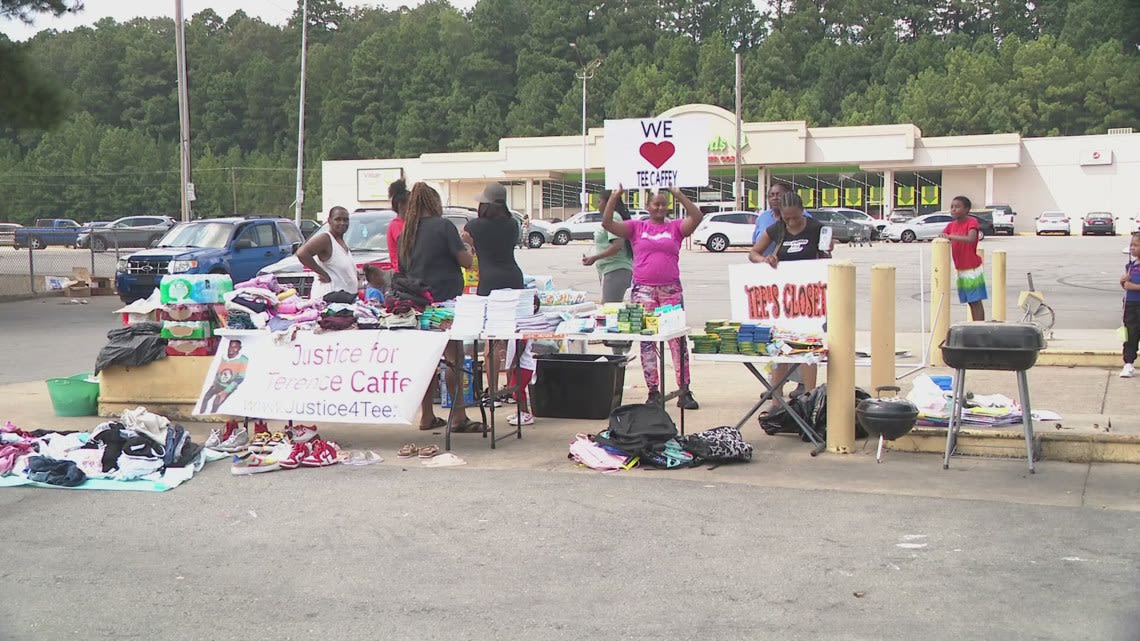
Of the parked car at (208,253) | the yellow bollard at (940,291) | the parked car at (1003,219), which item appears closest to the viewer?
the yellow bollard at (940,291)

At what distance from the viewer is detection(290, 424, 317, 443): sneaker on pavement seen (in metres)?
8.82

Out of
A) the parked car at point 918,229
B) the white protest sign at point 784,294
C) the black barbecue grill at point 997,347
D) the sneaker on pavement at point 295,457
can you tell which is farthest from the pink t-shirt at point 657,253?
the parked car at point 918,229

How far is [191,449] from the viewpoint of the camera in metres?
8.54

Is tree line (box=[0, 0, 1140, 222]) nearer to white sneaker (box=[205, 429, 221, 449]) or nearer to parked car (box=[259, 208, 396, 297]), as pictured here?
parked car (box=[259, 208, 396, 297])

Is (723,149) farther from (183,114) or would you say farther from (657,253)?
(657,253)

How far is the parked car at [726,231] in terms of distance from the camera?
43.7 m

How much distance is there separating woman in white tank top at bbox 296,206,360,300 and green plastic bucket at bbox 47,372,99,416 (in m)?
2.10

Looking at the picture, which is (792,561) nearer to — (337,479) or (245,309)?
(337,479)

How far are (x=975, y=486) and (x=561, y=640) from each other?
365 cm

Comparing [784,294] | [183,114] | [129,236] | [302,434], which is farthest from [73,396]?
A: [129,236]

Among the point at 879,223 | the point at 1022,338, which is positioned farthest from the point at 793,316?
the point at 879,223

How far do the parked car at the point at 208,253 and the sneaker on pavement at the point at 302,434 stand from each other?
1282 cm

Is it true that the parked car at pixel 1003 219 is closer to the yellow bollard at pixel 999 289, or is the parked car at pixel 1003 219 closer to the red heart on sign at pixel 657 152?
the yellow bollard at pixel 999 289

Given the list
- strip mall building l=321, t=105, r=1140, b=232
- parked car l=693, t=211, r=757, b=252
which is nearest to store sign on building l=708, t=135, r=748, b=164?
strip mall building l=321, t=105, r=1140, b=232
